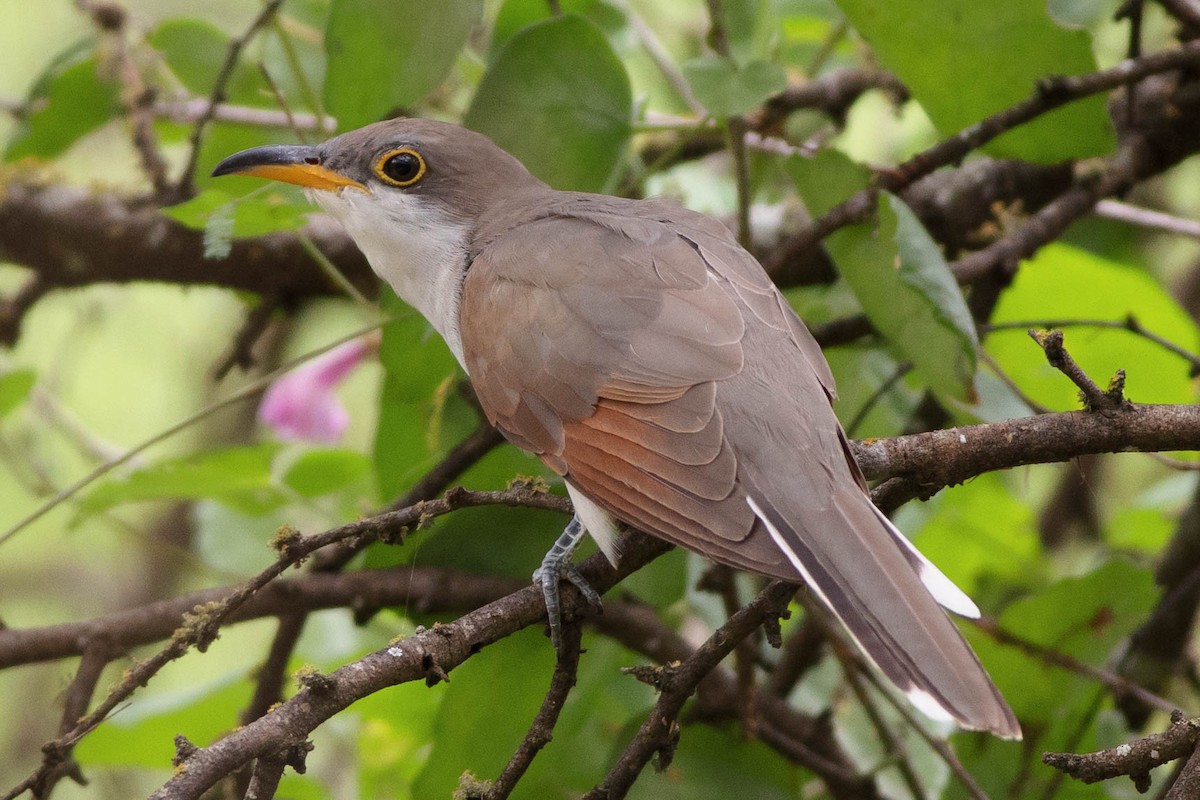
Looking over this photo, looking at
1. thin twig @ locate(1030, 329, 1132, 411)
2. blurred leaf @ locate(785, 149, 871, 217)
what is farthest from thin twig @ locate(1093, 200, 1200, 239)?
thin twig @ locate(1030, 329, 1132, 411)

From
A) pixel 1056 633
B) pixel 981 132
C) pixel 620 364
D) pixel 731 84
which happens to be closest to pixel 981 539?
pixel 1056 633

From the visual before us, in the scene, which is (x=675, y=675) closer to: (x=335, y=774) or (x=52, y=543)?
(x=335, y=774)

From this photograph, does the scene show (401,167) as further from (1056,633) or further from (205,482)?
(1056,633)

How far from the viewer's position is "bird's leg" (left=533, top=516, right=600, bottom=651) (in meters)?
2.28

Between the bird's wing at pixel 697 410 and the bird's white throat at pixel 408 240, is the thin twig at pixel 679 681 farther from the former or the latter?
the bird's white throat at pixel 408 240

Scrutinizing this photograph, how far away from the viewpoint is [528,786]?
272 centimetres

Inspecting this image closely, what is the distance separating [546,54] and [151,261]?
5.46ft

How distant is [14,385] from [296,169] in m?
0.97

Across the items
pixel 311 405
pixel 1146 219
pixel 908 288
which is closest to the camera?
pixel 908 288

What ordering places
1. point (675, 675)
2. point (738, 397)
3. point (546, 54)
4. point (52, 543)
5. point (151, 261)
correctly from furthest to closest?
point (52, 543) < point (151, 261) < point (546, 54) < point (738, 397) < point (675, 675)

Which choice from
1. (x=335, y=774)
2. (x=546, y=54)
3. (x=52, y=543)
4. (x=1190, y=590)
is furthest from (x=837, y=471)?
(x=52, y=543)

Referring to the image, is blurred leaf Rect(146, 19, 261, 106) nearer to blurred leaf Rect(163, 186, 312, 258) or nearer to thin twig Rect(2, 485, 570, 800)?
blurred leaf Rect(163, 186, 312, 258)

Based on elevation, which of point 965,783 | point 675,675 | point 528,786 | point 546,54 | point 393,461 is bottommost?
point 965,783

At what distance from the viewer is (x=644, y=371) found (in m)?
2.39
